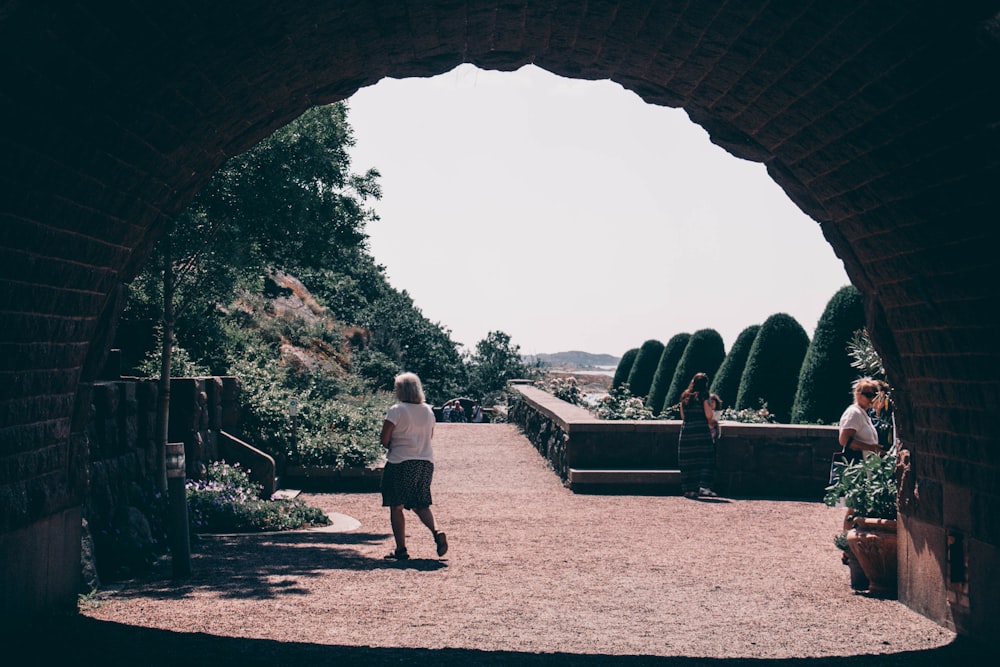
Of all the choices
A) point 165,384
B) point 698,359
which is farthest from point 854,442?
point 698,359

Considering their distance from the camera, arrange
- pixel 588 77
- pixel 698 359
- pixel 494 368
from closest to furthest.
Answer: pixel 588 77 < pixel 698 359 < pixel 494 368

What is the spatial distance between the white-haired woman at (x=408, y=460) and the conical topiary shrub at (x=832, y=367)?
9599 mm

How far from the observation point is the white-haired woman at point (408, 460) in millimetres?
8297

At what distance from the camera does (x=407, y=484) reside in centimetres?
838

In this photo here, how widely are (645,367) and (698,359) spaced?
5174 mm

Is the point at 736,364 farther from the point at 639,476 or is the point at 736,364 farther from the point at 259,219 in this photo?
the point at 259,219

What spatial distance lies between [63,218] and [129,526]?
3712mm

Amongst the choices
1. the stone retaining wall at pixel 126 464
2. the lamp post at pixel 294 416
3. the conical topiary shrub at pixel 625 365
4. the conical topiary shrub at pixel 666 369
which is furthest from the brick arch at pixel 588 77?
the conical topiary shrub at pixel 625 365

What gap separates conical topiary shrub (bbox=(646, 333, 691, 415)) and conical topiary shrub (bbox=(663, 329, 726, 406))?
1.38 m

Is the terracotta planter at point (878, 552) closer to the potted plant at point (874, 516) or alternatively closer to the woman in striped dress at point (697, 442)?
the potted plant at point (874, 516)

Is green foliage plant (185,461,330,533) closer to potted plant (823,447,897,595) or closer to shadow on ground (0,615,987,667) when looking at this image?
shadow on ground (0,615,987,667)

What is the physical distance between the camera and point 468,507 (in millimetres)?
11852

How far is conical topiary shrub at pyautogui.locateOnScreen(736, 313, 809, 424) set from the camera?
1834 cm

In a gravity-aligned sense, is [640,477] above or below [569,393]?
below
